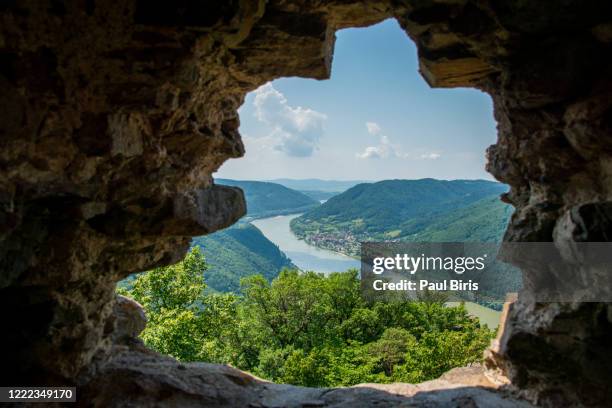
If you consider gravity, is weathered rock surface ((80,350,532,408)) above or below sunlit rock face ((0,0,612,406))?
below

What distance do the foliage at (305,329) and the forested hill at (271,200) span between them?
85.5m

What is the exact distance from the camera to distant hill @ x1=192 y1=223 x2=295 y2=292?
6253 centimetres

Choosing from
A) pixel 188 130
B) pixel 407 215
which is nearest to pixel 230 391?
pixel 188 130

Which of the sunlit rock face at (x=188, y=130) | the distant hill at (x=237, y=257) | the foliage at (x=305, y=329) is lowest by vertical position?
the distant hill at (x=237, y=257)

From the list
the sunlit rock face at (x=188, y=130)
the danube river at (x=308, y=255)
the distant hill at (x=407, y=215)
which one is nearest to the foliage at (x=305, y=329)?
the sunlit rock face at (x=188, y=130)

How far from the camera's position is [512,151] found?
307 inches

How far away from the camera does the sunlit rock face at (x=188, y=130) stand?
18.2ft

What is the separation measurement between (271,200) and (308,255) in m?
50.0

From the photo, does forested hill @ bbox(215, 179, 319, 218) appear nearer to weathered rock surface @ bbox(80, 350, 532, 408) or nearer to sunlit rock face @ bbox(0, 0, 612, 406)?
weathered rock surface @ bbox(80, 350, 532, 408)

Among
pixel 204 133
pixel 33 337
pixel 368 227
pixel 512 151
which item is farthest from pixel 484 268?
pixel 368 227

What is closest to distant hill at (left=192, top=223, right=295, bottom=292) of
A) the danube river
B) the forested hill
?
the danube river

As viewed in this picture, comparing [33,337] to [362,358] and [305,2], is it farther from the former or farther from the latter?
[362,358]

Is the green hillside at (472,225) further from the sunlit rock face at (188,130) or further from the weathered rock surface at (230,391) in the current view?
the sunlit rock face at (188,130)

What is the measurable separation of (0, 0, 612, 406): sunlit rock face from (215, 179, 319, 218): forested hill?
10038 cm
